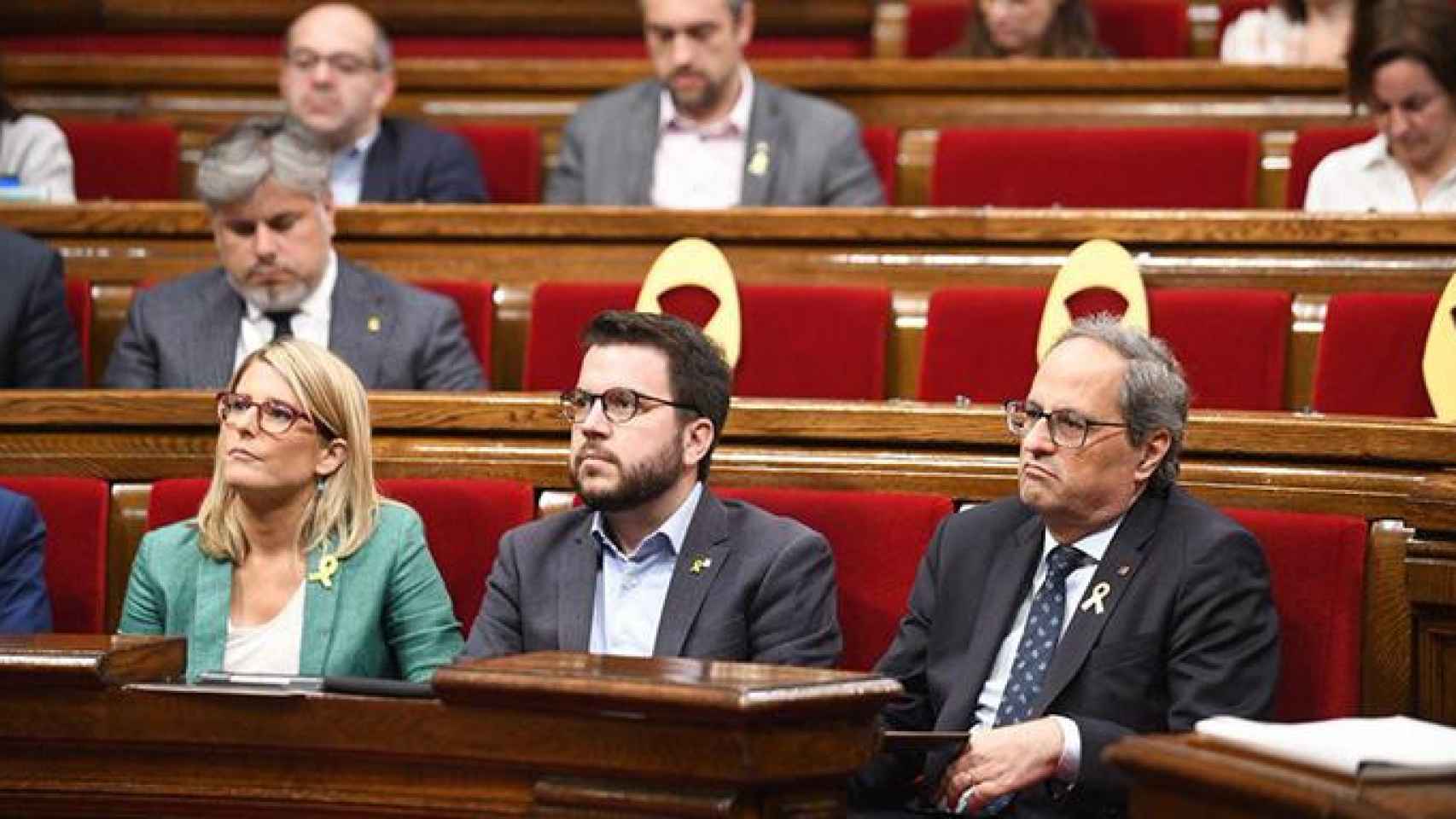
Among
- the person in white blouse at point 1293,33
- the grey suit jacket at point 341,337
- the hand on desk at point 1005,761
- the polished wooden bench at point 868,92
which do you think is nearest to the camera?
the hand on desk at point 1005,761

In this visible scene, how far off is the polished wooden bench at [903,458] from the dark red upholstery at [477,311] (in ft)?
0.91

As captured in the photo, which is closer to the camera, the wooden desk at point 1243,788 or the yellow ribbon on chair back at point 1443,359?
the wooden desk at point 1243,788

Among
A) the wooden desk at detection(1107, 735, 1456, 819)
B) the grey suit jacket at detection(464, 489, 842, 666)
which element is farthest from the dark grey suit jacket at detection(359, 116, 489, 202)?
the wooden desk at detection(1107, 735, 1456, 819)

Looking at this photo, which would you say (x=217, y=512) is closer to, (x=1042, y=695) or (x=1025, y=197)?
(x=1042, y=695)

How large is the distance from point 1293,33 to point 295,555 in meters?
1.25

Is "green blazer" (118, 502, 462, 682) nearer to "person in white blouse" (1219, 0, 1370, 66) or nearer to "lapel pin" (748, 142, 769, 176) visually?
"lapel pin" (748, 142, 769, 176)

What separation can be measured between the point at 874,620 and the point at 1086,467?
18 centimetres

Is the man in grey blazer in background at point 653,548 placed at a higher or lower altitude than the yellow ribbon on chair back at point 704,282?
lower

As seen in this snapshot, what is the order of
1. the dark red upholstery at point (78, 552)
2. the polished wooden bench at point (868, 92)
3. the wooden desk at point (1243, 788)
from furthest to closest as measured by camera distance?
1. the polished wooden bench at point (868, 92)
2. the dark red upholstery at point (78, 552)
3. the wooden desk at point (1243, 788)

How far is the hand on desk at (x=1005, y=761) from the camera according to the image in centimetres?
114

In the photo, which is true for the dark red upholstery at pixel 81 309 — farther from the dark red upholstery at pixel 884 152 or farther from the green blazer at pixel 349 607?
the dark red upholstery at pixel 884 152

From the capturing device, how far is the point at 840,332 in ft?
5.40

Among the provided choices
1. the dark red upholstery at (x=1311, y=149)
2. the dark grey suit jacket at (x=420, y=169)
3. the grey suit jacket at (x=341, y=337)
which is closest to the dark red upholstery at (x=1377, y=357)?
the dark red upholstery at (x=1311, y=149)

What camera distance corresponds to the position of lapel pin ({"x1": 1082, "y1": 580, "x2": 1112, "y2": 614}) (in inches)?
47.6
